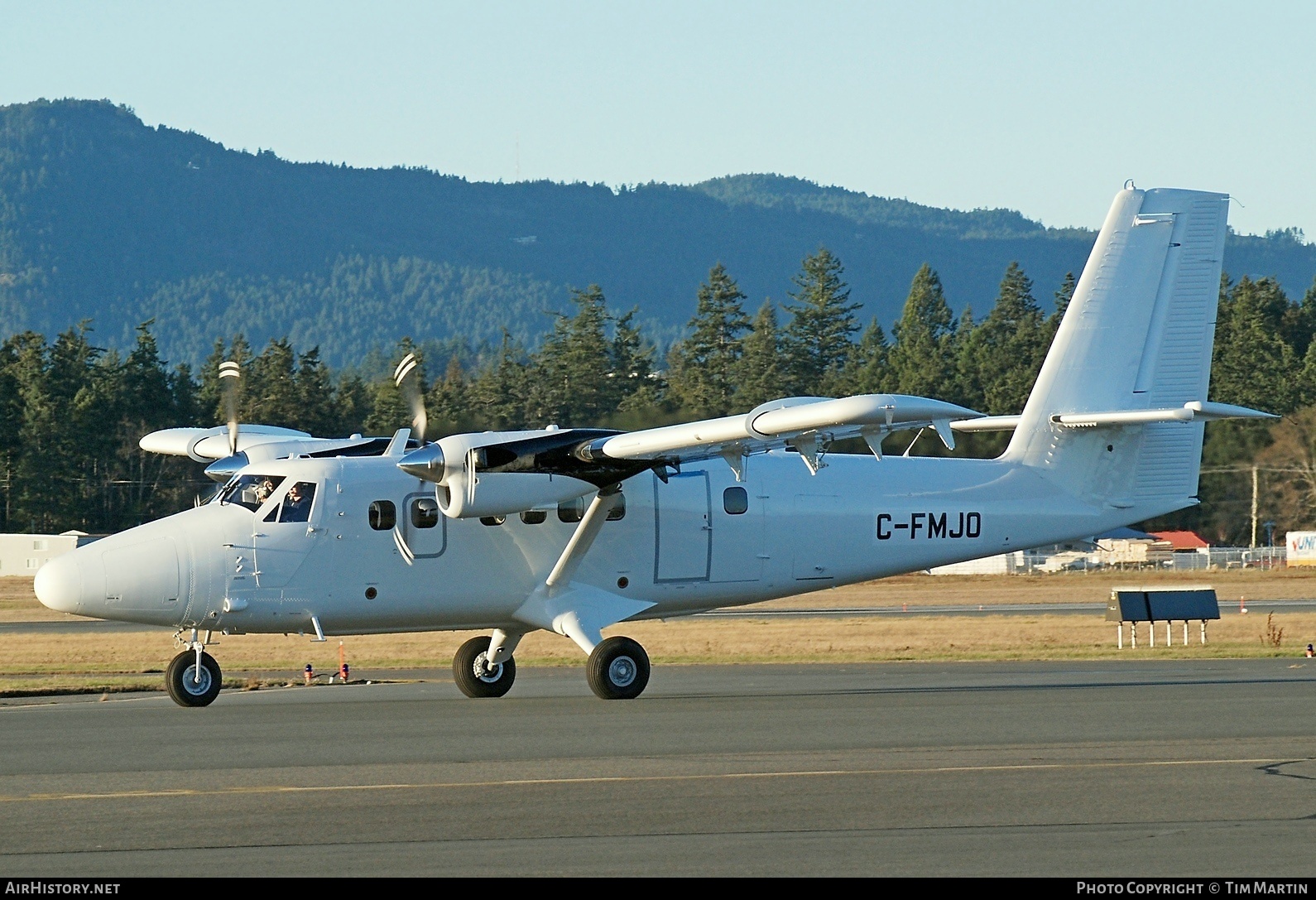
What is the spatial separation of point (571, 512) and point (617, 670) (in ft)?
7.16

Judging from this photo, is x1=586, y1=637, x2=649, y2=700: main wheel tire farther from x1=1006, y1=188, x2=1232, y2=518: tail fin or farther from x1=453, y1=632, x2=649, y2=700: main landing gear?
x1=1006, y1=188, x2=1232, y2=518: tail fin

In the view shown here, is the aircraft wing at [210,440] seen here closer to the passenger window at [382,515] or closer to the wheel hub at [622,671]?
the passenger window at [382,515]

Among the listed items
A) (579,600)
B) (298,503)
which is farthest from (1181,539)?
(298,503)

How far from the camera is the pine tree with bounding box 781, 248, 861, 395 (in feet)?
339

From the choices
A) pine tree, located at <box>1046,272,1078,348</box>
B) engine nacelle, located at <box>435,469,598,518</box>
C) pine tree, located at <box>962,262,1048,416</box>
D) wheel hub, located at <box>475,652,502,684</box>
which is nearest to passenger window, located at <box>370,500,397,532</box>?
engine nacelle, located at <box>435,469,598,518</box>

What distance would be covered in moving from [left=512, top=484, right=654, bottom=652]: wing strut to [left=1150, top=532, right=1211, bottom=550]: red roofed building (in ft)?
266

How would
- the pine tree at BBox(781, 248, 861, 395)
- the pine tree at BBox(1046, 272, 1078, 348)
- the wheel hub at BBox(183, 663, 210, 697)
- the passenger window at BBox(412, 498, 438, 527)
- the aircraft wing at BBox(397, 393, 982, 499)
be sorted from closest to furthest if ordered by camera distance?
1. the aircraft wing at BBox(397, 393, 982, 499)
2. the wheel hub at BBox(183, 663, 210, 697)
3. the passenger window at BBox(412, 498, 438, 527)
4. the pine tree at BBox(781, 248, 861, 395)
5. the pine tree at BBox(1046, 272, 1078, 348)

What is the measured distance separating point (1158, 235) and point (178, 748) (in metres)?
14.9

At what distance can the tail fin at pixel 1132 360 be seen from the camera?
908 inches

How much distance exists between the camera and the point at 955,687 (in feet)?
73.3

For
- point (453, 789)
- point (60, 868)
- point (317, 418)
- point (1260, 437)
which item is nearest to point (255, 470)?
point (453, 789)

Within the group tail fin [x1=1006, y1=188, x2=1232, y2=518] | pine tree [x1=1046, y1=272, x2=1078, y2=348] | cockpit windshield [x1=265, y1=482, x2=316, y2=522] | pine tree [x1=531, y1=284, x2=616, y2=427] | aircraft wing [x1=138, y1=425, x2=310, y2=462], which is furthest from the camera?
pine tree [x1=1046, y1=272, x2=1078, y2=348]

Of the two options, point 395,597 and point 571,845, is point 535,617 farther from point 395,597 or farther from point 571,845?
point 571,845

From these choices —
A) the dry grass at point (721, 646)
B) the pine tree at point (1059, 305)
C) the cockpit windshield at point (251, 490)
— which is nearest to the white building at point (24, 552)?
the dry grass at point (721, 646)
